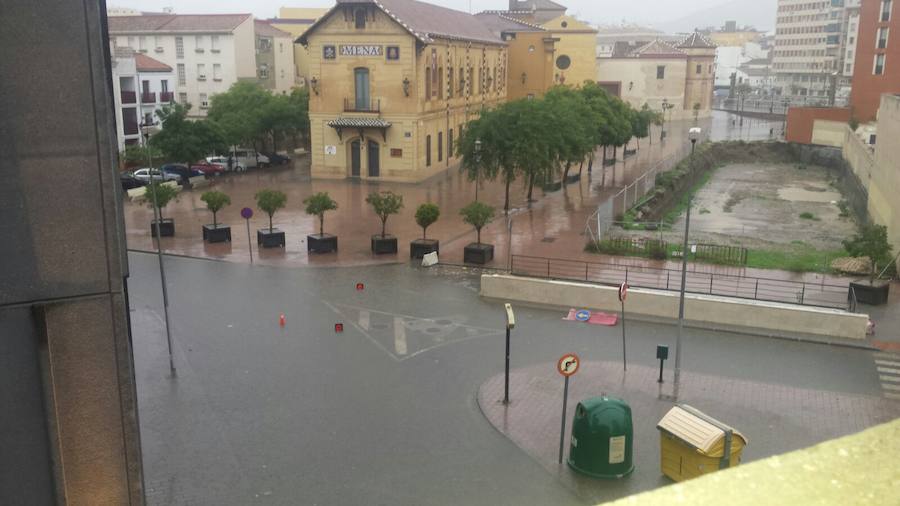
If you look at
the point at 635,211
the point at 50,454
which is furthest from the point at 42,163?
the point at 635,211

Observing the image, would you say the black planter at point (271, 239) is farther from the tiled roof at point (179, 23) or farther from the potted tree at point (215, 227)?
the tiled roof at point (179, 23)

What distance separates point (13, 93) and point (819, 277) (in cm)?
2400

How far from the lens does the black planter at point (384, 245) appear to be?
95.1ft

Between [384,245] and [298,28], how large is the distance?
7378 cm

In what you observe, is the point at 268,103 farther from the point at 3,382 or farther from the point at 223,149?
the point at 3,382

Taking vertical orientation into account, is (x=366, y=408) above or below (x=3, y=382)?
below

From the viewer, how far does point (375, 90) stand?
46500mm

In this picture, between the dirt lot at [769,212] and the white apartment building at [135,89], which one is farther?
the white apartment building at [135,89]

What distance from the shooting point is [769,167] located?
6366cm

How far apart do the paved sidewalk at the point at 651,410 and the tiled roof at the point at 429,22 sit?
31.3m

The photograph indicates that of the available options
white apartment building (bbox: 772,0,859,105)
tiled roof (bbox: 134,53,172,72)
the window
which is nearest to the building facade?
the window

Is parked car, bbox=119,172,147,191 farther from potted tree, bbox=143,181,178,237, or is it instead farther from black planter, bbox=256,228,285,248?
black planter, bbox=256,228,285,248

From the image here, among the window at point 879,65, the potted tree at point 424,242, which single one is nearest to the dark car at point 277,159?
the potted tree at point 424,242

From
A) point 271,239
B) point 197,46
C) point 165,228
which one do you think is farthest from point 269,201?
point 197,46
